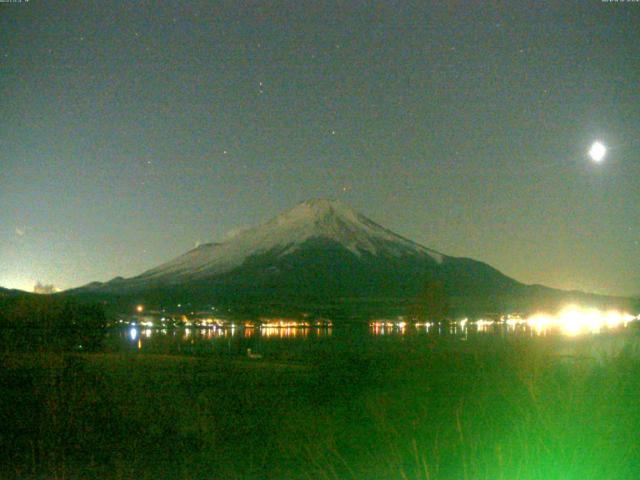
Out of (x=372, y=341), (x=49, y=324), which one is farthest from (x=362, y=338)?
(x=49, y=324)

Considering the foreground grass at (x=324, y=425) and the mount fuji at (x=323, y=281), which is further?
the mount fuji at (x=323, y=281)

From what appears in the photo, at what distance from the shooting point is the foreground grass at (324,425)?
9.80 meters

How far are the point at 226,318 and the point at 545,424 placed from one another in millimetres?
114209

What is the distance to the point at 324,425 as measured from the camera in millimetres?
13758

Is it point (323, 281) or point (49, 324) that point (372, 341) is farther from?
point (323, 281)

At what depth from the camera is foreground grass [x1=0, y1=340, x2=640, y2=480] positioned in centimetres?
980

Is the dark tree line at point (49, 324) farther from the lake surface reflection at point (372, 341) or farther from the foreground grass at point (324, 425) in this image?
the foreground grass at point (324, 425)

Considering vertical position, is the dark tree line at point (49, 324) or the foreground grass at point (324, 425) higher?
the dark tree line at point (49, 324)

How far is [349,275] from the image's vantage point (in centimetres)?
16512

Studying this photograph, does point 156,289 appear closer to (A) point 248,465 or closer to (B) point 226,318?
(B) point 226,318

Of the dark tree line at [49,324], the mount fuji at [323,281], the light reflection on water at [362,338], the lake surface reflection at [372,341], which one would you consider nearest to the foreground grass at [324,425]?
the lake surface reflection at [372,341]

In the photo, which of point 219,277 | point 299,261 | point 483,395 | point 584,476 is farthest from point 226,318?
point 584,476

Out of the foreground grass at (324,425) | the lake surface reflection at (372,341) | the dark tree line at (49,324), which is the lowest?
the foreground grass at (324,425)

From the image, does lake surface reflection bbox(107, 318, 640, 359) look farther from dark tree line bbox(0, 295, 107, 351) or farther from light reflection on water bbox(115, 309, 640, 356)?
dark tree line bbox(0, 295, 107, 351)
